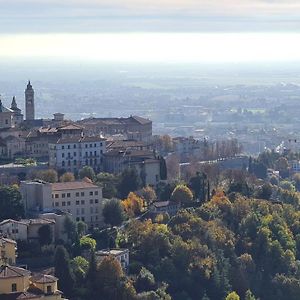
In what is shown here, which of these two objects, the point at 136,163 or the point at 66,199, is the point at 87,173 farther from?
the point at 66,199

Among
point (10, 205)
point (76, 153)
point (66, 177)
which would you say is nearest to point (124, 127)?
point (76, 153)

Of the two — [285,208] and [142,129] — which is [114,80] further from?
[285,208]

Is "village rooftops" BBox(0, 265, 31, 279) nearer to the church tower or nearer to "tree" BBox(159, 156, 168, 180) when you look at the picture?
"tree" BBox(159, 156, 168, 180)

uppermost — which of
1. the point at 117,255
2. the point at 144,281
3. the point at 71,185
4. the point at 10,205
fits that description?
the point at 71,185

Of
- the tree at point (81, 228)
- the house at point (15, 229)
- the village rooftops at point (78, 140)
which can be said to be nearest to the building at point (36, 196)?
the tree at point (81, 228)

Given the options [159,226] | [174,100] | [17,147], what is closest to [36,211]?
[159,226]

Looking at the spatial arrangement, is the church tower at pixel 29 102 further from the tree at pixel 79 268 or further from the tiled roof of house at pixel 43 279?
the tiled roof of house at pixel 43 279

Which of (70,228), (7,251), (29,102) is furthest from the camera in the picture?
(29,102)
